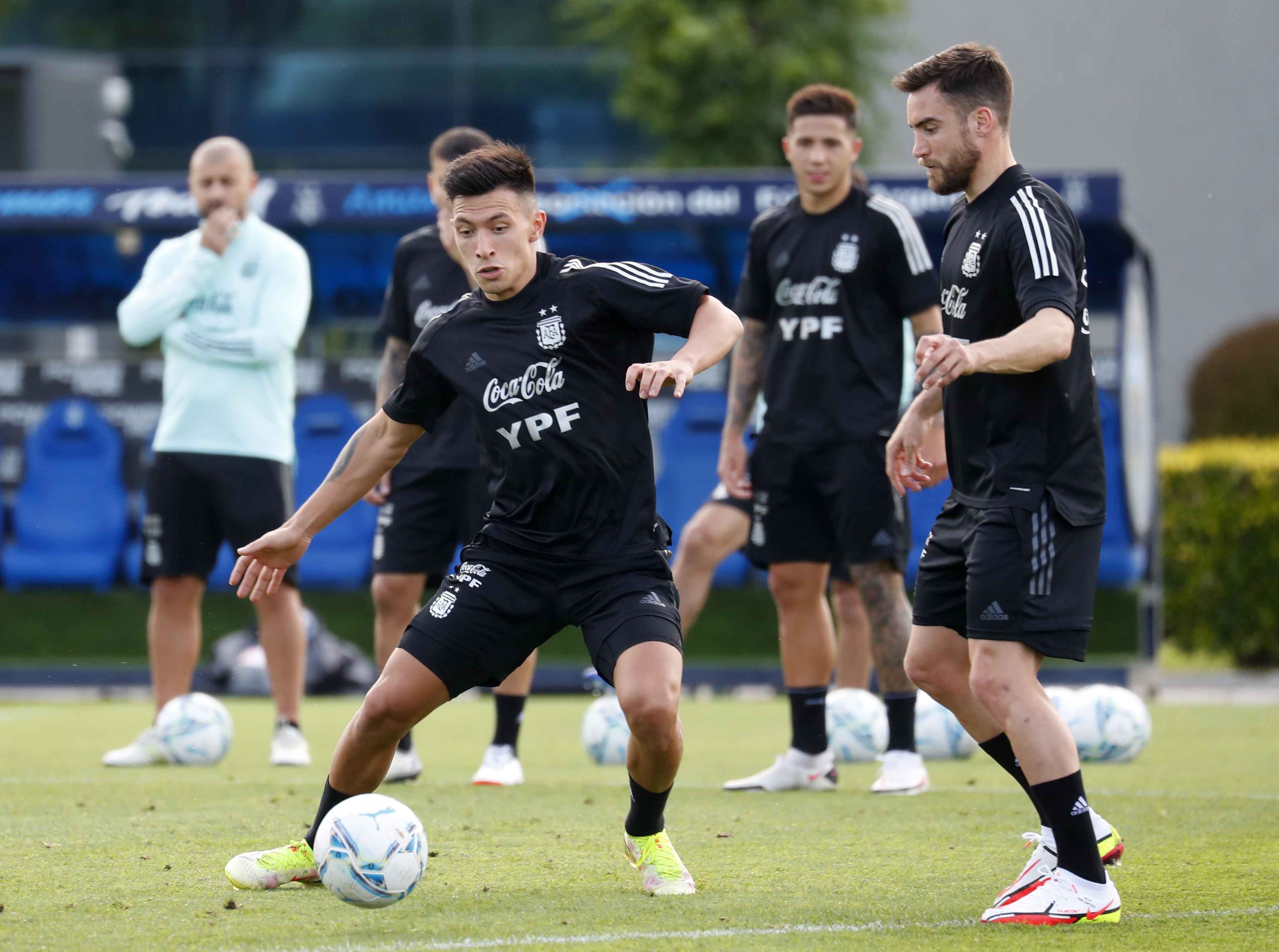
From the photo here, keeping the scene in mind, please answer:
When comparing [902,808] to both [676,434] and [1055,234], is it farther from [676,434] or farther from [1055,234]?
[676,434]

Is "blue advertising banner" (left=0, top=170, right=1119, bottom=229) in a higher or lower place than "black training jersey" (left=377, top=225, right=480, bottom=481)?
higher

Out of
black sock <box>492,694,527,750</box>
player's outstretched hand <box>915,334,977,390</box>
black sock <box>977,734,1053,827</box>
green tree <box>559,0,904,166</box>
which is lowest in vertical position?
black sock <box>492,694,527,750</box>

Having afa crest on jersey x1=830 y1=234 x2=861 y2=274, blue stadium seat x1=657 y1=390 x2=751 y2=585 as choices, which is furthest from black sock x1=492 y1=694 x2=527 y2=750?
blue stadium seat x1=657 y1=390 x2=751 y2=585

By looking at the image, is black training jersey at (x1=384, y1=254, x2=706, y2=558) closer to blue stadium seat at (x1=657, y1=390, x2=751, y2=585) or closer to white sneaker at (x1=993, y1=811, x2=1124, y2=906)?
white sneaker at (x1=993, y1=811, x2=1124, y2=906)

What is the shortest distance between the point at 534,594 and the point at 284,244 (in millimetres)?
3610

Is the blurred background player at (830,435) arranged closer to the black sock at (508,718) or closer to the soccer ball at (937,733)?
the black sock at (508,718)

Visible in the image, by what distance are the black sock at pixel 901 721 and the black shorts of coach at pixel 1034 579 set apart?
2.26m

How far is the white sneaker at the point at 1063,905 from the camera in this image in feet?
12.3

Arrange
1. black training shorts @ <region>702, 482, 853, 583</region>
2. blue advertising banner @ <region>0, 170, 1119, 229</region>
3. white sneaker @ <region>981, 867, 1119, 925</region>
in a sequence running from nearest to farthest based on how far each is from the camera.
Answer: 1. white sneaker @ <region>981, 867, 1119, 925</region>
2. black training shorts @ <region>702, 482, 853, 583</region>
3. blue advertising banner @ <region>0, 170, 1119, 229</region>

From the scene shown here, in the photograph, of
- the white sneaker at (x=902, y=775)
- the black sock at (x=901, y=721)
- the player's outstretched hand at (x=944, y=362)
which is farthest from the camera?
the black sock at (x=901, y=721)

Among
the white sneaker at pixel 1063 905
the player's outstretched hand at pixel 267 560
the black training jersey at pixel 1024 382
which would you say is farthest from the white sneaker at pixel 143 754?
the white sneaker at pixel 1063 905

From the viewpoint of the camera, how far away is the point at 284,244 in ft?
23.8

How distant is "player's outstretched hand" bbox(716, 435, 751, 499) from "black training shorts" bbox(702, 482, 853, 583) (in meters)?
0.38

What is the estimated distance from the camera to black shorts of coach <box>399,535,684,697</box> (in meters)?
4.06
